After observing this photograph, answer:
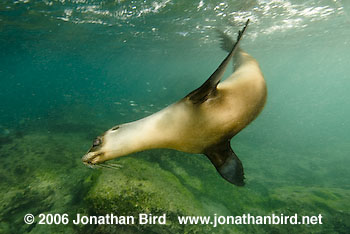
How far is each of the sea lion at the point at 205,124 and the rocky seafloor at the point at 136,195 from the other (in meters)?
2.37

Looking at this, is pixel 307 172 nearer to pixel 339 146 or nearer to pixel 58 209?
pixel 339 146

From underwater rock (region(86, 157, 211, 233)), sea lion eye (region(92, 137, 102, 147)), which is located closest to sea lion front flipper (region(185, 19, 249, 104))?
sea lion eye (region(92, 137, 102, 147))

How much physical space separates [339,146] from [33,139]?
2453 centimetres

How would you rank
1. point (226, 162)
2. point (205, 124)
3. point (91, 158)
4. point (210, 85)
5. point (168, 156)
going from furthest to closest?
point (168, 156) → point (226, 162) → point (205, 124) → point (210, 85) → point (91, 158)

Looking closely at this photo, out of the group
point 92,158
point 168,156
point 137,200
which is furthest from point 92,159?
point 168,156

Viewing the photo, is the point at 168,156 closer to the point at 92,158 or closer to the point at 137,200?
the point at 137,200

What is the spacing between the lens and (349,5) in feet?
35.3

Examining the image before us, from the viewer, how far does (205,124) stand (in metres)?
1.77

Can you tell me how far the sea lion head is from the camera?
135 centimetres

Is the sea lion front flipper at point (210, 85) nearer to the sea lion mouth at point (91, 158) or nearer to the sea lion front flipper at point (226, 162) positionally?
the sea lion front flipper at point (226, 162)

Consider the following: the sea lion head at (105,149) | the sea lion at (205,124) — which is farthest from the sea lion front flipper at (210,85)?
the sea lion head at (105,149)

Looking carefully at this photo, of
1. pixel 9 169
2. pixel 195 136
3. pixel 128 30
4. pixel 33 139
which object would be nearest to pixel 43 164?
pixel 9 169

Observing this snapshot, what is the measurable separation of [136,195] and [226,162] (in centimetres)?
235

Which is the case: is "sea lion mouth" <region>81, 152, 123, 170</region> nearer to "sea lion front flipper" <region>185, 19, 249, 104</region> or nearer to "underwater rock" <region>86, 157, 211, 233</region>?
"sea lion front flipper" <region>185, 19, 249, 104</region>
